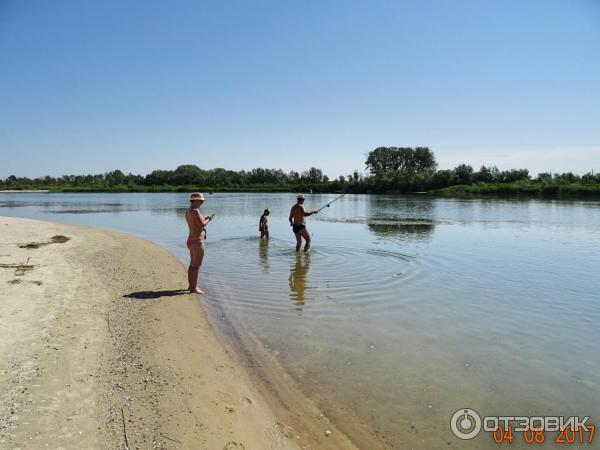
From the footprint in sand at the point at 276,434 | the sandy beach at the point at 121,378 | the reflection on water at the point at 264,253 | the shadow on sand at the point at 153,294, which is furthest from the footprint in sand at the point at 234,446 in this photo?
the reflection on water at the point at 264,253

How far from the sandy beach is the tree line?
86.5m

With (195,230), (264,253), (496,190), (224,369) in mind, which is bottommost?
(224,369)

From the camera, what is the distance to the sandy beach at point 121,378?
160 inches

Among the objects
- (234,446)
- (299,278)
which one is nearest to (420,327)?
(299,278)

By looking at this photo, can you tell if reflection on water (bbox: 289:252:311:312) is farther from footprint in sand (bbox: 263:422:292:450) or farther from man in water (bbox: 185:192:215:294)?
footprint in sand (bbox: 263:422:292:450)

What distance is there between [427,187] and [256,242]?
9003 cm

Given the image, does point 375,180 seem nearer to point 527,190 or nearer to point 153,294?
point 527,190

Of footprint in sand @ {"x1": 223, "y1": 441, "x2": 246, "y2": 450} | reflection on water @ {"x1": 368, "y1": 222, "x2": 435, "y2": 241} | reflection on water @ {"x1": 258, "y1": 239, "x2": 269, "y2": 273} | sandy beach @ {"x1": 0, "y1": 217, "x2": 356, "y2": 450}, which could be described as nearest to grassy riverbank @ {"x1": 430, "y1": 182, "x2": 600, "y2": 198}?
reflection on water @ {"x1": 368, "y1": 222, "x2": 435, "y2": 241}

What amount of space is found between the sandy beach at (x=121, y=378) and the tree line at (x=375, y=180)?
86.5 metres

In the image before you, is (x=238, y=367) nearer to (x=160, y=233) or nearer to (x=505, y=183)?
(x=160, y=233)

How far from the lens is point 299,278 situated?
11.9 metres

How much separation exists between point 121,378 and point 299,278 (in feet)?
23.3

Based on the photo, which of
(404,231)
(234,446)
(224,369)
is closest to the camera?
(234,446)

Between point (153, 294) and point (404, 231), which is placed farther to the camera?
point (404, 231)
